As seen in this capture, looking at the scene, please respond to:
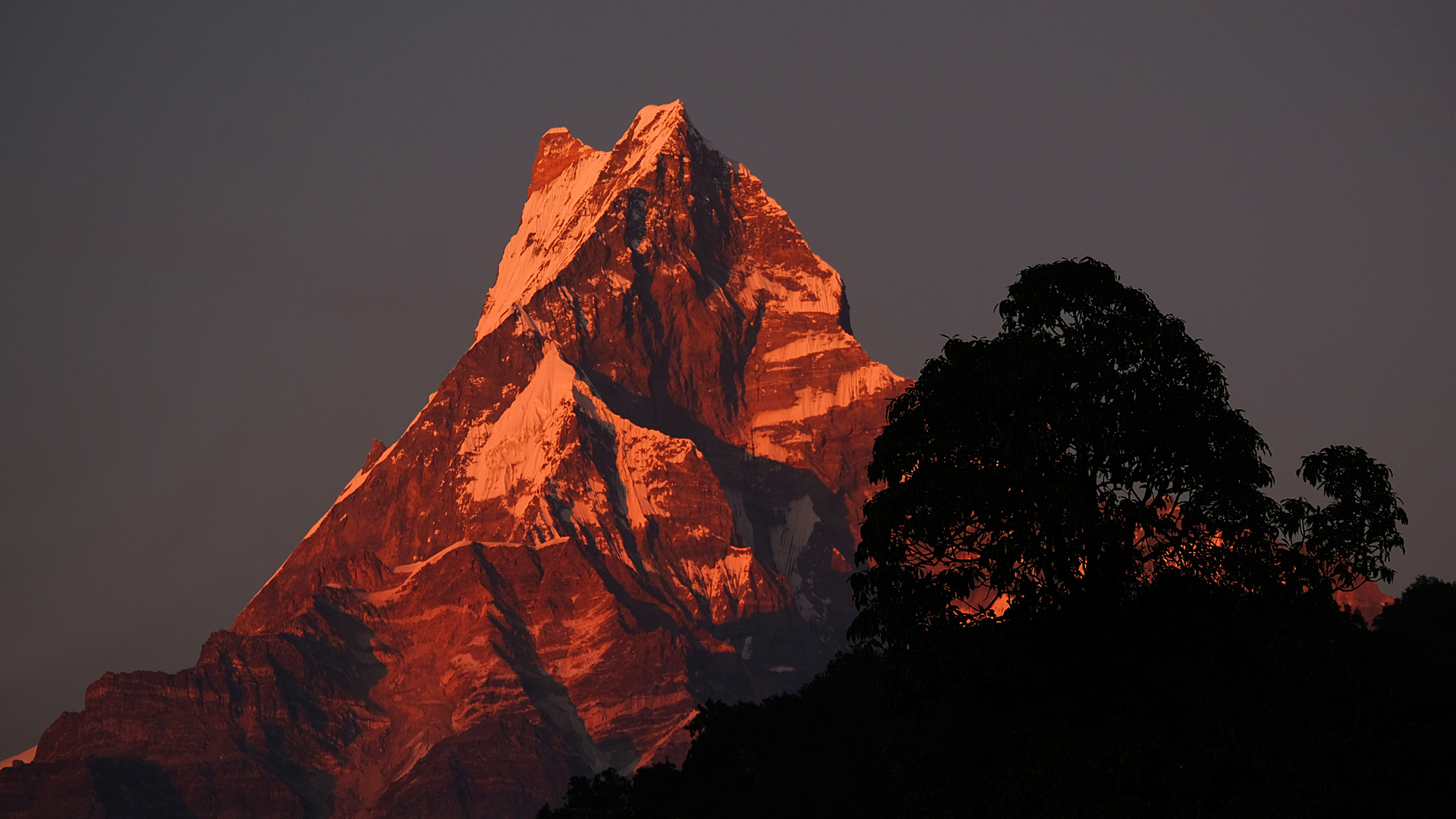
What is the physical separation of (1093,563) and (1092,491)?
155cm

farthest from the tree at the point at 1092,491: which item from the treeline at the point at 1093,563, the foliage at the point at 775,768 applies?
the foliage at the point at 775,768

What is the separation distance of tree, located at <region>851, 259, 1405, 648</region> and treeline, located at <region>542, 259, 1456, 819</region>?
0.17ft

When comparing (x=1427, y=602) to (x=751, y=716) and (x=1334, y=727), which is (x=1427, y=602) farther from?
(x=1334, y=727)

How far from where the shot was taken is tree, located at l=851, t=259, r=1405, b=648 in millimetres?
36812

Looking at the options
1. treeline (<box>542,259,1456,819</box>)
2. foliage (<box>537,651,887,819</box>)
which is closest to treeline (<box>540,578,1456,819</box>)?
treeline (<box>542,259,1456,819</box>)

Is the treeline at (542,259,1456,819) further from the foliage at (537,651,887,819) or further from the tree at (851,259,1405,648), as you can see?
the foliage at (537,651,887,819)

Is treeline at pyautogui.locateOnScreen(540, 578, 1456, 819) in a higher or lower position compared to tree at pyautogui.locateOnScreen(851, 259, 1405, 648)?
lower

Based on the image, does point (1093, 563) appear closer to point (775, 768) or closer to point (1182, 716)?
point (1182, 716)

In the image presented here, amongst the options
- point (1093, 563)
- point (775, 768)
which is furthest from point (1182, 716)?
point (775, 768)

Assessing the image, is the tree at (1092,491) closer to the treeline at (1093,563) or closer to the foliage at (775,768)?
the treeline at (1093,563)

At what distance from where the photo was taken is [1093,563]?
37.4 m

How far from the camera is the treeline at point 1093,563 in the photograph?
34.8 meters

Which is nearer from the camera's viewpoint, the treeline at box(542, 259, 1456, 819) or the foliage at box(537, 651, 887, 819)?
the treeline at box(542, 259, 1456, 819)

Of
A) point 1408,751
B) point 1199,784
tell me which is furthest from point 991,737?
point 1408,751
